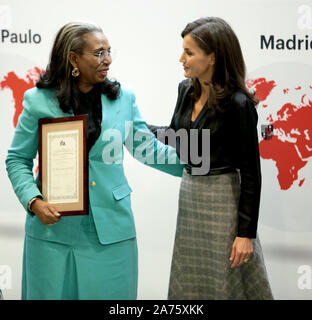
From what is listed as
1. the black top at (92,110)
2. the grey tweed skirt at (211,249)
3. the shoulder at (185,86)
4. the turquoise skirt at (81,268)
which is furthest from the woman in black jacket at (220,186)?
the black top at (92,110)

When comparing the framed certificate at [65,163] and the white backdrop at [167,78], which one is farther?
the white backdrop at [167,78]

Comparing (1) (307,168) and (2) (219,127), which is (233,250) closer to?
(2) (219,127)

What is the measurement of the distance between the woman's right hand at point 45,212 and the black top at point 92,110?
11.1 inches

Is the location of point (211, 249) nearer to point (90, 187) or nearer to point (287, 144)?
point (90, 187)

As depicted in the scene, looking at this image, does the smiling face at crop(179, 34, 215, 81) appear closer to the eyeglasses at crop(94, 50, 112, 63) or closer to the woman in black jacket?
the woman in black jacket

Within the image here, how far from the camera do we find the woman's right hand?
1961 millimetres

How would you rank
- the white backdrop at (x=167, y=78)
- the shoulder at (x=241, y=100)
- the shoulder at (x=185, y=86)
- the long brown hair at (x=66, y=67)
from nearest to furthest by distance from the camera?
the shoulder at (x=241, y=100) → the long brown hair at (x=66, y=67) → the shoulder at (x=185, y=86) → the white backdrop at (x=167, y=78)

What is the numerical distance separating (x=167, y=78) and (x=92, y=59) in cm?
89

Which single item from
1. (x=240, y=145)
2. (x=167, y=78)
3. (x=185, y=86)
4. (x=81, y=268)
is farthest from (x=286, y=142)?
(x=81, y=268)

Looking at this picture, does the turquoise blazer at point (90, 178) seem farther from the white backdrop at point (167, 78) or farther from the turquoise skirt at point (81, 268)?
the white backdrop at point (167, 78)

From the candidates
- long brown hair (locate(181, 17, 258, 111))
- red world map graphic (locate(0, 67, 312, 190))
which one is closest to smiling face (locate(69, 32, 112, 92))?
long brown hair (locate(181, 17, 258, 111))

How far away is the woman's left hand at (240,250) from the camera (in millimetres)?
1934
